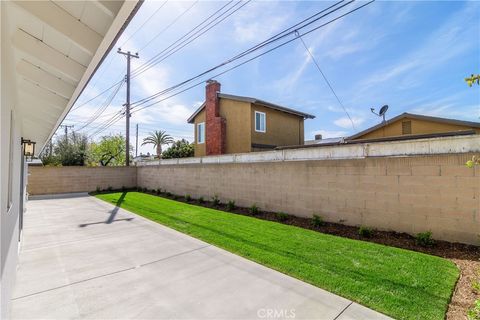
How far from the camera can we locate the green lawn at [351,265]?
3.24 meters

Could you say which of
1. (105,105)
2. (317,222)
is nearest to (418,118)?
(317,222)

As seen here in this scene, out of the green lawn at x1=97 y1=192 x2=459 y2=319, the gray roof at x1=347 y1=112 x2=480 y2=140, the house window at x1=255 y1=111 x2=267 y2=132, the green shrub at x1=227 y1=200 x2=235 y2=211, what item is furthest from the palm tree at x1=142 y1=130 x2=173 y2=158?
the green lawn at x1=97 y1=192 x2=459 y2=319

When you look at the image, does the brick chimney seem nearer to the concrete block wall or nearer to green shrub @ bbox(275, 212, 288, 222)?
the concrete block wall

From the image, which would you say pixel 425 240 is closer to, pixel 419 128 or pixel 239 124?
pixel 419 128

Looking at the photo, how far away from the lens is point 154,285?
377 cm

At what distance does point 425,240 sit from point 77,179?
1904 centimetres

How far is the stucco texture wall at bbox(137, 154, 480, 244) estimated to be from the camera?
4.85m


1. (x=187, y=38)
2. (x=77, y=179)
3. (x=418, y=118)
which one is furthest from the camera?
(x=77, y=179)

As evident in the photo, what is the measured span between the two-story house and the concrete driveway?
31.1ft

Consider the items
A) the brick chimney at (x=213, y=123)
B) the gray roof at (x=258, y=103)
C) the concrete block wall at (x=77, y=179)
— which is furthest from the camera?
the concrete block wall at (x=77, y=179)

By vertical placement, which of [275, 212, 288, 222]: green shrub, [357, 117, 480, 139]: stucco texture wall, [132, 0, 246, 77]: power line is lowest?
[275, 212, 288, 222]: green shrub

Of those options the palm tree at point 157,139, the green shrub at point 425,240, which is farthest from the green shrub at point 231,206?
the palm tree at point 157,139

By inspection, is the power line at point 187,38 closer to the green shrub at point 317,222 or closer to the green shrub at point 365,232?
the green shrub at point 317,222

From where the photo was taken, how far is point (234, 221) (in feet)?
25.3
